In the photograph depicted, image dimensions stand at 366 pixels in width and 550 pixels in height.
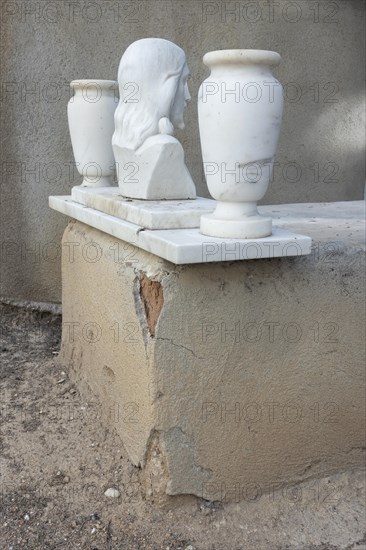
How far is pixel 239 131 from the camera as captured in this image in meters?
2.32

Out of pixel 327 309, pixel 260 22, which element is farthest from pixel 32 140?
pixel 327 309

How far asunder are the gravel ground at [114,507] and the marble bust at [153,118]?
120cm

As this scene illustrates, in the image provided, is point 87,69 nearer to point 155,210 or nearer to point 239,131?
point 155,210

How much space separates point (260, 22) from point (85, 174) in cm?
211

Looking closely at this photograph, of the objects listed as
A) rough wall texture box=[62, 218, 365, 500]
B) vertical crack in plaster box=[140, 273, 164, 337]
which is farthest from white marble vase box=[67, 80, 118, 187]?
vertical crack in plaster box=[140, 273, 164, 337]

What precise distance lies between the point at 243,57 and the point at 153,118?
0.76m

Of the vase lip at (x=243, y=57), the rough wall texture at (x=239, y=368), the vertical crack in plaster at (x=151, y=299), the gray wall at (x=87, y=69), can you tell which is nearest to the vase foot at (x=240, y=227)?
the rough wall texture at (x=239, y=368)

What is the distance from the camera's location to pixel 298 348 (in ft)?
8.91

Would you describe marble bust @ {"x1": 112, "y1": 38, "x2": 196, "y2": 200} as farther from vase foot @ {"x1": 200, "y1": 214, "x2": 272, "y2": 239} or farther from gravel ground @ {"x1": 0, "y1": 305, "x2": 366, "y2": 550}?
gravel ground @ {"x1": 0, "y1": 305, "x2": 366, "y2": 550}

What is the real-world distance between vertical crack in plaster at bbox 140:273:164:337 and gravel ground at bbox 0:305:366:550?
0.70 metres

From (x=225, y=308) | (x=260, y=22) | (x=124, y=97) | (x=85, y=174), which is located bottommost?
(x=225, y=308)

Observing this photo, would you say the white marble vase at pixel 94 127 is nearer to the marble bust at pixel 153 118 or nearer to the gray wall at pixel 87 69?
the marble bust at pixel 153 118

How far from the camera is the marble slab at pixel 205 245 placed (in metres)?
2.31

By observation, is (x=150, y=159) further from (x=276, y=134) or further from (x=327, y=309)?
(x=327, y=309)
